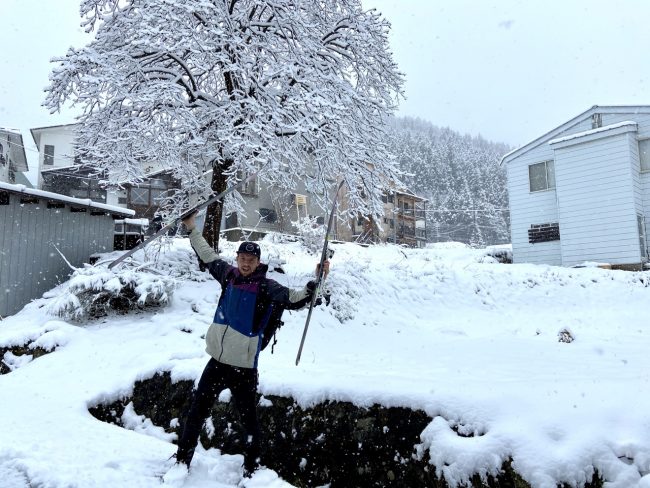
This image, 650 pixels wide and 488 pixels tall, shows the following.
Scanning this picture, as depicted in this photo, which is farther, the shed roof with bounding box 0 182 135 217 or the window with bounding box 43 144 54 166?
the window with bounding box 43 144 54 166

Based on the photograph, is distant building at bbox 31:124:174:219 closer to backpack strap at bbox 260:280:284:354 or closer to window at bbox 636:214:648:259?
window at bbox 636:214:648:259

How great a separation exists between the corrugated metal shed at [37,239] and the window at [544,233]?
690 inches

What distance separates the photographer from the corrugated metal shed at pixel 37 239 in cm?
1072

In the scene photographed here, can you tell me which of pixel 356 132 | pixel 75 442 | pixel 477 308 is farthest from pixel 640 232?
pixel 75 442

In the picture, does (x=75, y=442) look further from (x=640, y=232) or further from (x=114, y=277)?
(x=640, y=232)

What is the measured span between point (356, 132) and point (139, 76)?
17.7 ft

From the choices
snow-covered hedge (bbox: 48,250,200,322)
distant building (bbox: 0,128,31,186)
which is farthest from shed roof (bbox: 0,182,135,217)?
distant building (bbox: 0,128,31,186)

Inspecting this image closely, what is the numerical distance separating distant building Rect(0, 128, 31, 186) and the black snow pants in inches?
1581

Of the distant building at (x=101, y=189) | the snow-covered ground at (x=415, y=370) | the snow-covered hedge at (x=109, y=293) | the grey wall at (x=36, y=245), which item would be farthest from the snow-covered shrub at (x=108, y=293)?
the distant building at (x=101, y=189)

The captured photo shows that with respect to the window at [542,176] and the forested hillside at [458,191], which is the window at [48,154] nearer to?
the window at [542,176]

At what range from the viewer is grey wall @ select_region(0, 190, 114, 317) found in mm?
10742

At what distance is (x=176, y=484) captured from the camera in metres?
4.01

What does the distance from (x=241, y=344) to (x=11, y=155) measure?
46.0 meters

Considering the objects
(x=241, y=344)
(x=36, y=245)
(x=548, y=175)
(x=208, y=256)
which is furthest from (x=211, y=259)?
(x=548, y=175)
